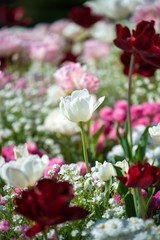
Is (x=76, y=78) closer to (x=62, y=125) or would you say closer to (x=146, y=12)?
(x=62, y=125)

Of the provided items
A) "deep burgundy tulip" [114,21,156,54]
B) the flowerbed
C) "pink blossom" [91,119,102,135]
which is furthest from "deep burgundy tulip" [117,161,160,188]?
"pink blossom" [91,119,102,135]

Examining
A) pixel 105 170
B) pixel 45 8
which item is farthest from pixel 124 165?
pixel 45 8

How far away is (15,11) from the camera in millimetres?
3031

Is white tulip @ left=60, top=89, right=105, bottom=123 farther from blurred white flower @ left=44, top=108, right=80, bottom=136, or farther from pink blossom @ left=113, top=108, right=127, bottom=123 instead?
pink blossom @ left=113, top=108, right=127, bottom=123

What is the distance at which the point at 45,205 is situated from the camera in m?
0.66

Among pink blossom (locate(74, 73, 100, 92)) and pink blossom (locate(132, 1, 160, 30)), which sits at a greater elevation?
pink blossom (locate(132, 1, 160, 30))

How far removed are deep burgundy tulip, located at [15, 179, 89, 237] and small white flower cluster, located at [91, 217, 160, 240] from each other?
83 mm

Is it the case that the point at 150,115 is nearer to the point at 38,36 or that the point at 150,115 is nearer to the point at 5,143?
the point at 5,143

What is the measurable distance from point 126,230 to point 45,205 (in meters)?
0.19

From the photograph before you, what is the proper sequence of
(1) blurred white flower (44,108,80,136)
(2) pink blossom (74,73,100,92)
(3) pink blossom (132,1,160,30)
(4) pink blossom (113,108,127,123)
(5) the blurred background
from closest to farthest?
(2) pink blossom (74,73,100,92)
(1) blurred white flower (44,108,80,136)
(4) pink blossom (113,108,127,123)
(3) pink blossom (132,1,160,30)
(5) the blurred background

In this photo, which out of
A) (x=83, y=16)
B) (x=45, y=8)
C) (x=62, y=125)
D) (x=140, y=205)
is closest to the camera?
(x=140, y=205)

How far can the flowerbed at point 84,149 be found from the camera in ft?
2.42

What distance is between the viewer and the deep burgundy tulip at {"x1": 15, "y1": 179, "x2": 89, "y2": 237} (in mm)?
656

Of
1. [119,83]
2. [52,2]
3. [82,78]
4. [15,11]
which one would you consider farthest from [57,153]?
[52,2]
